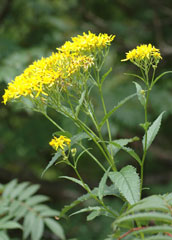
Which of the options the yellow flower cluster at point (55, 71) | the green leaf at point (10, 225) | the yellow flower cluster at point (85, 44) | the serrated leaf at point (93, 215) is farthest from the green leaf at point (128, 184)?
the green leaf at point (10, 225)

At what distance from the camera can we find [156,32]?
3.41 m

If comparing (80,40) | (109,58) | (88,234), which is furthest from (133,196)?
(109,58)

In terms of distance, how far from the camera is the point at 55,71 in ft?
4.07

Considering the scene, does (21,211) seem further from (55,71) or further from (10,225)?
(55,71)

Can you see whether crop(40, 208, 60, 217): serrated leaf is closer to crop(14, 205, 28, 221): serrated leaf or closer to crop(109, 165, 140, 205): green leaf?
crop(14, 205, 28, 221): serrated leaf

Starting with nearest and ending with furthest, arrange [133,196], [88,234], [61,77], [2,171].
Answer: [133,196]
[61,77]
[88,234]
[2,171]

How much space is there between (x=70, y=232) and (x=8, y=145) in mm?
1149

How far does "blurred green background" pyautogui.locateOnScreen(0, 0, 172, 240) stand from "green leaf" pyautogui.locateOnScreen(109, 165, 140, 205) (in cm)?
186

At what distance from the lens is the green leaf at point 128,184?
101 cm

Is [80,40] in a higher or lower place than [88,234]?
higher

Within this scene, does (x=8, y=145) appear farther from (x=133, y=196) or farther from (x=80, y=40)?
(x=133, y=196)

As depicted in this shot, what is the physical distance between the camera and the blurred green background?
10.2 feet

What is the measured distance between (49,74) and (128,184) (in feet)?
1.52

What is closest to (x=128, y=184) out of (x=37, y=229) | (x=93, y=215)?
(x=93, y=215)
